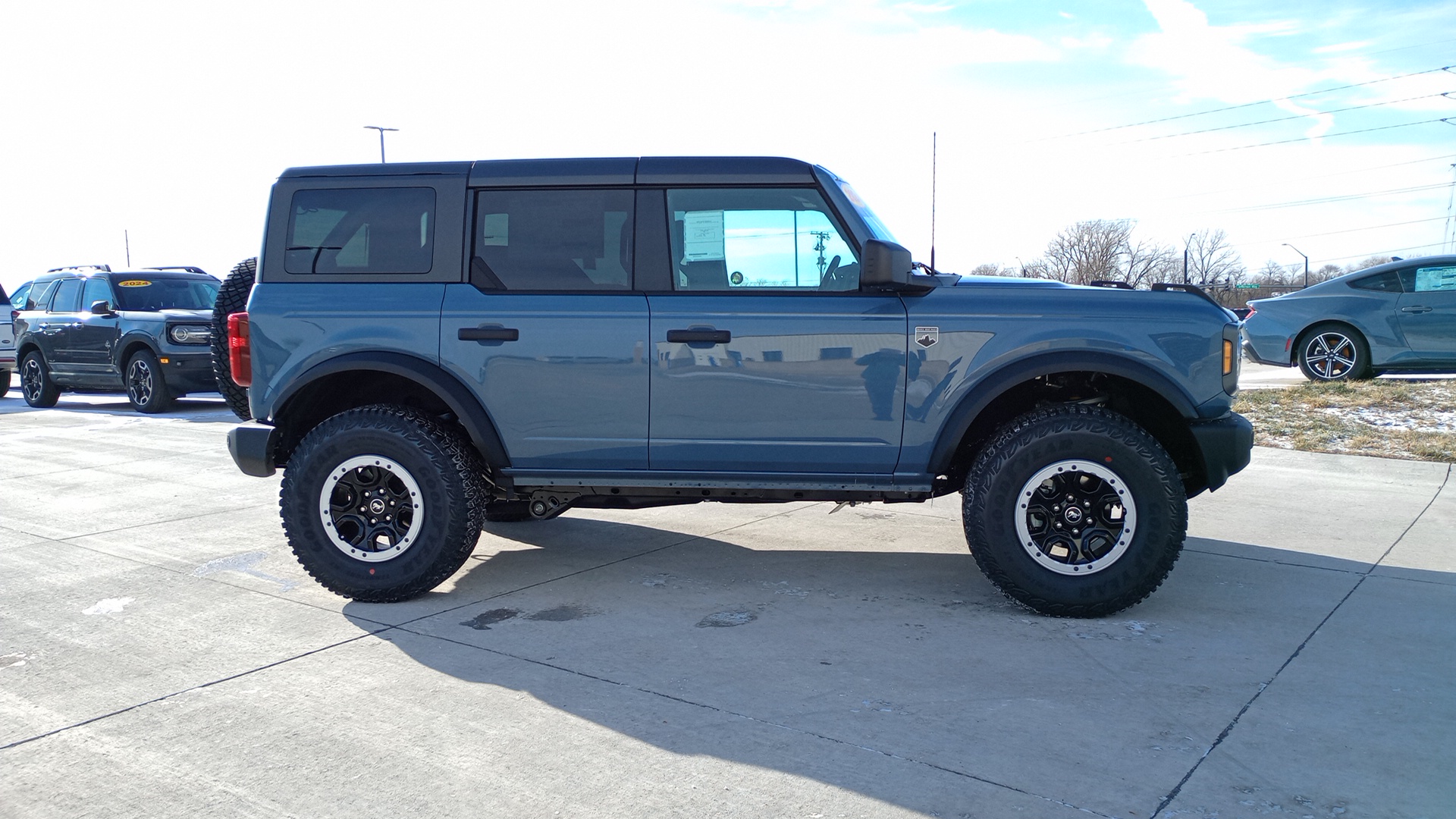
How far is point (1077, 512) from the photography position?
14.7ft

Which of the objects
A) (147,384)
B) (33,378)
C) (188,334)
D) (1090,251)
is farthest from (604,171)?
(1090,251)

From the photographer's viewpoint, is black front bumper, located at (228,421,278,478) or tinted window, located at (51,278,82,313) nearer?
black front bumper, located at (228,421,278,478)

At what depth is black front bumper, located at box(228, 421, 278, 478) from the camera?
4887 mm

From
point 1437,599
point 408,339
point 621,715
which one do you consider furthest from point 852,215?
point 1437,599

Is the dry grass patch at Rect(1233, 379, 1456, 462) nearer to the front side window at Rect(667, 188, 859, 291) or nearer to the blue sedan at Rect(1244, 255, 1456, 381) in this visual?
the blue sedan at Rect(1244, 255, 1456, 381)

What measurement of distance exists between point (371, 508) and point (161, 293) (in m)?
11.4

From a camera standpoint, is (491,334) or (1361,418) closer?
(491,334)

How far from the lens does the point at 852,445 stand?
179 inches

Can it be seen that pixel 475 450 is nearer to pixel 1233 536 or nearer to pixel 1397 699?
pixel 1397 699

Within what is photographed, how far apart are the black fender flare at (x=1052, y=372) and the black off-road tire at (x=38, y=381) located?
15.2 m

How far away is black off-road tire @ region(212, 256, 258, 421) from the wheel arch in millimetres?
3639

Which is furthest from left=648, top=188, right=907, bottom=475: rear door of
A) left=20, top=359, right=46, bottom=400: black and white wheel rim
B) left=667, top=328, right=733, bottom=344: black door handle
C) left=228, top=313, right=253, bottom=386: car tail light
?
left=20, top=359, right=46, bottom=400: black and white wheel rim

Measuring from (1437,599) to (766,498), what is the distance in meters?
3.03

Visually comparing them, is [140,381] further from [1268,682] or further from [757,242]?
[1268,682]
